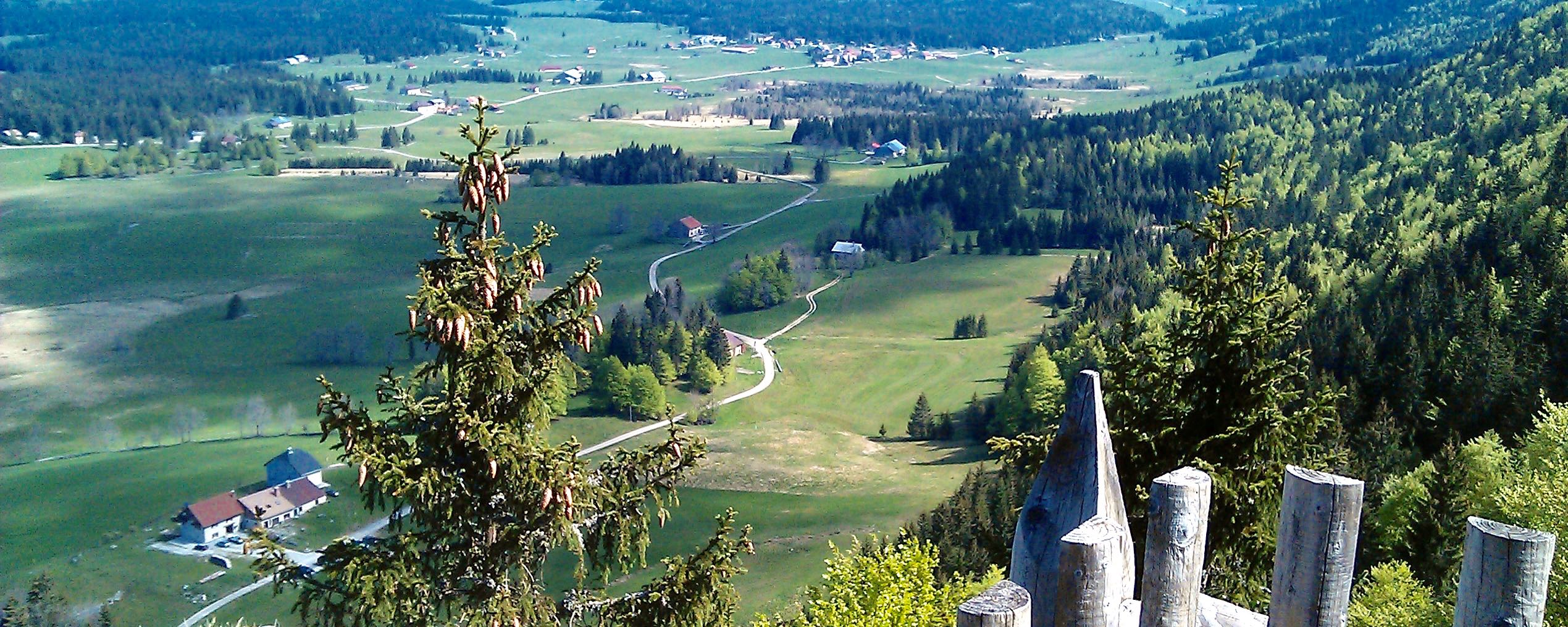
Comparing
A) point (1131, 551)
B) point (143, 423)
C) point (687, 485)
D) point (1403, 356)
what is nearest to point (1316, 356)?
point (1403, 356)

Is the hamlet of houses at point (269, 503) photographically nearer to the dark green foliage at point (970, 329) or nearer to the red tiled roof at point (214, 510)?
the red tiled roof at point (214, 510)

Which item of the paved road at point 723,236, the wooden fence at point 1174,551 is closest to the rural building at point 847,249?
the paved road at point 723,236

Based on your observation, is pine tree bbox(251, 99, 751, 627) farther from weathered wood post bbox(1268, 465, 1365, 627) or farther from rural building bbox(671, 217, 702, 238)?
rural building bbox(671, 217, 702, 238)

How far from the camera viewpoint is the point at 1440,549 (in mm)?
32094

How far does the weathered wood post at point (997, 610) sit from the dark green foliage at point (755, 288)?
120m

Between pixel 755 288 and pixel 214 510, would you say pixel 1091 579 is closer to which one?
pixel 214 510

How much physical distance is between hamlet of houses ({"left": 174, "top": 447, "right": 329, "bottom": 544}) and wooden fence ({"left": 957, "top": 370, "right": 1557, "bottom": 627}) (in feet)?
210

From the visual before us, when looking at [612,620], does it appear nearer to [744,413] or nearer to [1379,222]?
[744,413]

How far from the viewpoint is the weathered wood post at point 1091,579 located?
6.86m

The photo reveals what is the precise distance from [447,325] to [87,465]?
82662 millimetres

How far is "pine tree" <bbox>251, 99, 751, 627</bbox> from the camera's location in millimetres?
15211

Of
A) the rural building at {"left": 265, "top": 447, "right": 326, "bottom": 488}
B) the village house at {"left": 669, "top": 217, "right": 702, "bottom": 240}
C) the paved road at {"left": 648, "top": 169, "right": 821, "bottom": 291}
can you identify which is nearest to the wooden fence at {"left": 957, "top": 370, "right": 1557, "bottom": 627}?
the rural building at {"left": 265, "top": 447, "right": 326, "bottom": 488}

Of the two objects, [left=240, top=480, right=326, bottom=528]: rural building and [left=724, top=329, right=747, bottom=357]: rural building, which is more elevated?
[left=724, top=329, right=747, bottom=357]: rural building

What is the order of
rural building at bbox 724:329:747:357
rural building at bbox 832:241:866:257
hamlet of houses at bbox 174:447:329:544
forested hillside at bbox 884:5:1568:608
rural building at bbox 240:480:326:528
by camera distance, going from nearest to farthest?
forested hillside at bbox 884:5:1568:608 < hamlet of houses at bbox 174:447:329:544 < rural building at bbox 240:480:326:528 < rural building at bbox 724:329:747:357 < rural building at bbox 832:241:866:257
